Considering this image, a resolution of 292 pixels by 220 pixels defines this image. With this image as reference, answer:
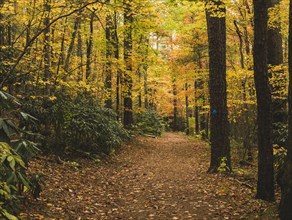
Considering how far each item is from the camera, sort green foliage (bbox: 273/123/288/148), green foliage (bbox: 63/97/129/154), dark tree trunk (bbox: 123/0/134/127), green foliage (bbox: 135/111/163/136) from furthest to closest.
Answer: green foliage (bbox: 135/111/163/136)
dark tree trunk (bbox: 123/0/134/127)
green foliage (bbox: 63/97/129/154)
green foliage (bbox: 273/123/288/148)

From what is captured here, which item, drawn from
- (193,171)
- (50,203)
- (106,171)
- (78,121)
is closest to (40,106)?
(78,121)

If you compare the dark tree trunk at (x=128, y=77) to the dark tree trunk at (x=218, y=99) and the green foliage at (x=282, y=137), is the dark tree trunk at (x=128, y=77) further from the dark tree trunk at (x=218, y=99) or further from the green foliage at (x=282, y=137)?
the green foliage at (x=282, y=137)

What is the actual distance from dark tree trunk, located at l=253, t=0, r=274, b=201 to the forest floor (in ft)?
2.09

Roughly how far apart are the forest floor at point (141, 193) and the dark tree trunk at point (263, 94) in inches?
25.0

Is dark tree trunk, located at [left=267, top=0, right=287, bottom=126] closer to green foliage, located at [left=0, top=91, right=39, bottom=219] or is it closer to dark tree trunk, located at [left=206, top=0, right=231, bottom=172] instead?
dark tree trunk, located at [left=206, top=0, right=231, bottom=172]

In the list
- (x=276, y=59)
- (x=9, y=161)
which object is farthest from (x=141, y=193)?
(x=276, y=59)

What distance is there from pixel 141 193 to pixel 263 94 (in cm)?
380

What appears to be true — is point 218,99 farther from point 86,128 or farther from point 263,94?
point 86,128

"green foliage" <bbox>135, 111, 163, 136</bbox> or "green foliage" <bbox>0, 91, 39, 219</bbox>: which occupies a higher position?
"green foliage" <bbox>0, 91, 39, 219</bbox>

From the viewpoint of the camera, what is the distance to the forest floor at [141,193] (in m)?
5.52

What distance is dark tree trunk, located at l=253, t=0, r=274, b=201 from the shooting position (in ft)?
17.9

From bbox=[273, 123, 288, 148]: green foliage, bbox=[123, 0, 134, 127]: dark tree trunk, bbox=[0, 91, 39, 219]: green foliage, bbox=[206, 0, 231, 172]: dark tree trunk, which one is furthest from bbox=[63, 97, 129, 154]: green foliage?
bbox=[273, 123, 288, 148]: green foliage

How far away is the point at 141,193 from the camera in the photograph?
7266 mm

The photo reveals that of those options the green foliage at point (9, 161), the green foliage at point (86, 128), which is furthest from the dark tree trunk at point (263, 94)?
the green foliage at point (86, 128)
